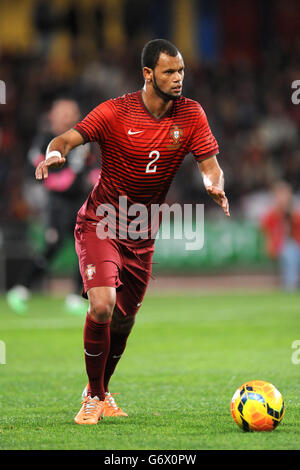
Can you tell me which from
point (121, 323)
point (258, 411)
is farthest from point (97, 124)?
point (258, 411)

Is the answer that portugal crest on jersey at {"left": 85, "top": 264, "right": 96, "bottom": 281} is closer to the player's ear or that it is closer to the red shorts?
the red shorts

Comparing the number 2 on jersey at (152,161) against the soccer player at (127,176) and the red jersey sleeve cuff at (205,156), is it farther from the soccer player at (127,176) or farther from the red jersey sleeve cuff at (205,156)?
the red jersey sleeve cuff at (205,156)

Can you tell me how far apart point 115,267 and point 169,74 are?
1.24 metres

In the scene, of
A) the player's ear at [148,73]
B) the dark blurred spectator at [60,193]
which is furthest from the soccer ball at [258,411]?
the dark blurred spectator at [60,193]

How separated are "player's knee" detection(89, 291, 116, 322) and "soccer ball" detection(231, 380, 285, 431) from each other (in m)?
0.95

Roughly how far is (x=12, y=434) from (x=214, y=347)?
15.0ft

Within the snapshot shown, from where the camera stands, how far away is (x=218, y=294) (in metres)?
16.6

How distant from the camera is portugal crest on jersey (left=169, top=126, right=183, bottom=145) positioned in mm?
5945

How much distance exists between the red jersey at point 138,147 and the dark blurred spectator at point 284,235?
12.1 meters

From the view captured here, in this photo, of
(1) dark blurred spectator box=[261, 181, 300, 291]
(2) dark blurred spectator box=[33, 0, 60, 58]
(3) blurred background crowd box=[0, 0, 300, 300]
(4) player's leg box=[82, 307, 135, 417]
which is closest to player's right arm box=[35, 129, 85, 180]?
(4) player's leg box=[82, 307, 135, 417]

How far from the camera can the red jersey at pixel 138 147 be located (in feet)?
19.4

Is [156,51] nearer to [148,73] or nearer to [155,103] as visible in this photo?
[148,73]

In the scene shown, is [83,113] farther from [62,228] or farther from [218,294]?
[62,228]

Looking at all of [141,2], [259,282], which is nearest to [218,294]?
[259,282]
